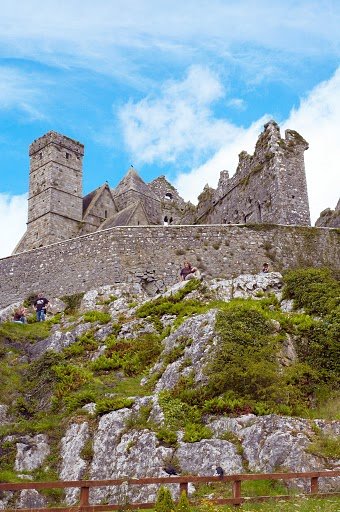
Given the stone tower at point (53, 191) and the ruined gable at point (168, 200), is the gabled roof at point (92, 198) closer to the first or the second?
the stone tower at point (53, 191)

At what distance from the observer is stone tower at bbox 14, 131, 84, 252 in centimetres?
4606

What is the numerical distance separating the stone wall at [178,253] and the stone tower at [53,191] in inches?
472

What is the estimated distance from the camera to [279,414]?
60.1 feet

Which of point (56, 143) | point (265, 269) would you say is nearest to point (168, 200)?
point (56, 143)

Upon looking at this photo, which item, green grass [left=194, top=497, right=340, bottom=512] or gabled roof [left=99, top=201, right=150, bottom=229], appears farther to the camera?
gabled roof [left=99, top=201, right=150, bottom=229]

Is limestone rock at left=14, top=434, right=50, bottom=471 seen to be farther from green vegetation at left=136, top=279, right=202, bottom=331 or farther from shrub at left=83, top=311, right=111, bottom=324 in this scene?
shrub at left=83, top=311, right=111, bottom=324

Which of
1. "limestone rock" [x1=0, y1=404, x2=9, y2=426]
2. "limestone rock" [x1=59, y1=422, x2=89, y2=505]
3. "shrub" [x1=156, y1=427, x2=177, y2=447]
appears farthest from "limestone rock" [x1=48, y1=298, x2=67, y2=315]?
"shrub" [x1=156, y1=427, x2=177, y2=447]

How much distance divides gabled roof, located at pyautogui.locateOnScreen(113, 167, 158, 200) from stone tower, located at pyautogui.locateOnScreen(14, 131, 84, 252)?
4.77 meters

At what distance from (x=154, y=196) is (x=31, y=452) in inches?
1396

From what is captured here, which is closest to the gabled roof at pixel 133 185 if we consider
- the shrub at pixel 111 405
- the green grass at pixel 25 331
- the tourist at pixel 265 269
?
the tourist at pixel 265 269

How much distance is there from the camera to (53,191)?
46.5 meters

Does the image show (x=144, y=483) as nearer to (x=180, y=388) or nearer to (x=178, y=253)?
(x=180, y=388)

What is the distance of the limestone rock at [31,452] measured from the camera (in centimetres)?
1938

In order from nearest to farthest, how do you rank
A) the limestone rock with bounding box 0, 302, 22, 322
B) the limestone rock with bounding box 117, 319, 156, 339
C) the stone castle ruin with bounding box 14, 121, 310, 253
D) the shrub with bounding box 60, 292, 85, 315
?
1. the limestone rock with bounding box 117, 319, 156, 339
2. the shrub with bounding box 60, 292, 85, 315
3. the limestone rock with bounding box 0, 302, 22, 322
4. the stone castle ruin with bounding box 14, 121, 310, 253
